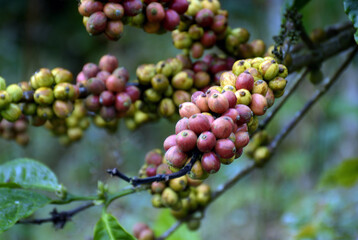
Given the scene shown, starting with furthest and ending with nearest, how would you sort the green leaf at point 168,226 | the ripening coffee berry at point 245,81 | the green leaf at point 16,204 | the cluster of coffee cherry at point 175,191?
the green leaf at point 168,226 < the cluster of coffee cherry at point 175,191 < the green leaf at point 16,204 < the ripening coffee berry at point 245,81

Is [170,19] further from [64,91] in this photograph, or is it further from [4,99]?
[4,99]

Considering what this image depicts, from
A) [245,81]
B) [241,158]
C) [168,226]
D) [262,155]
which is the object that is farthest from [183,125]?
[241,158]

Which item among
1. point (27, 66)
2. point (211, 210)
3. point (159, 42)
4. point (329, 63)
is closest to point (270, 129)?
point (329, 63)

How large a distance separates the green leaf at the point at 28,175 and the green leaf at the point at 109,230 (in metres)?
0.20

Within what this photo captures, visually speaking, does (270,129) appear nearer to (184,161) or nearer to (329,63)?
(329,63)

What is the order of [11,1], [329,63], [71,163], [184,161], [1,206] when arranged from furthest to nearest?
1. [71,163]
2. [11,1]
3. [329,63]
4. [1,206]
5. [184,161]

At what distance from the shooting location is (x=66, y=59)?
3375 millimetres

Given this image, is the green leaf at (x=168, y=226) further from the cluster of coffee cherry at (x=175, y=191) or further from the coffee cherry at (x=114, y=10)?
the coffee cherry at (x=114, y=10)

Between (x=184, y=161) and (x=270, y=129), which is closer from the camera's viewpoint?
(x=184, y=161)

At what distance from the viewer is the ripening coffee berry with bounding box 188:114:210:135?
2.10 ft

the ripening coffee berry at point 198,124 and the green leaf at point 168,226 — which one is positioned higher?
the green leaf at point 168,226

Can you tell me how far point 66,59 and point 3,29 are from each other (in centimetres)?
62

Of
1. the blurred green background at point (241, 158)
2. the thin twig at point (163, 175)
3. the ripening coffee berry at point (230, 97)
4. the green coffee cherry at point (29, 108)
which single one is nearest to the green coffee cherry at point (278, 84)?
the ripening coffee berry at point (230, 97)

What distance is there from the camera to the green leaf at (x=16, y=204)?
0.84 m
